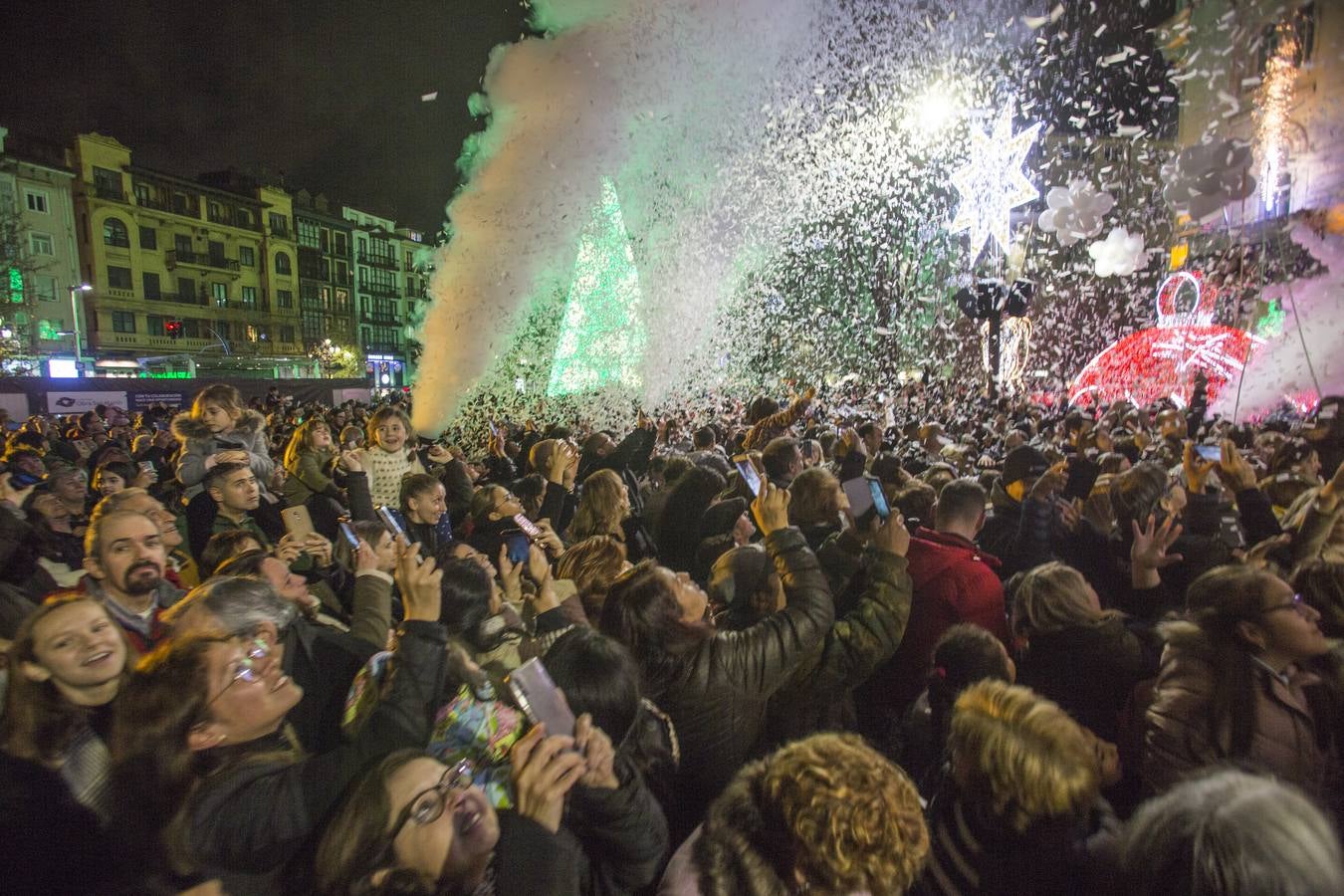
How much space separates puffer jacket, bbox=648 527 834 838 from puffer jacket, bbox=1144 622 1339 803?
1.10 m

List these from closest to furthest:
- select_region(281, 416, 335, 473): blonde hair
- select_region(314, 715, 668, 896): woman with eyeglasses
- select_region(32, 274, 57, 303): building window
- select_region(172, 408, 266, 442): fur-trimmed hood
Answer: select_region(314, 715, 668, 896): woman with eyeglasses, select_region(172, 408, 266, 442): fur-trimmed hood, select_region(281, 416, 335, 473): blonde hair, select_region(32, 274, 57, 303): building window

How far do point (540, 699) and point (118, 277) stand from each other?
5901cm

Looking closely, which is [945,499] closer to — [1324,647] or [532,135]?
[1324,647]

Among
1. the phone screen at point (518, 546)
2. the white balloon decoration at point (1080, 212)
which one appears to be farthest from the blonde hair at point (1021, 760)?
the white balloon decoration at point (1080, 212)

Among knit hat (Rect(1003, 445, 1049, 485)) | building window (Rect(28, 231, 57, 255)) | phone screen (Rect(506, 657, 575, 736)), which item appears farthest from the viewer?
building window (Rect(28, 231, 57, 255))

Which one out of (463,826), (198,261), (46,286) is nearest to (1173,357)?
(463,826)

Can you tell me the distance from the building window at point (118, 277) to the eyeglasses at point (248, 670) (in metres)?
57.5

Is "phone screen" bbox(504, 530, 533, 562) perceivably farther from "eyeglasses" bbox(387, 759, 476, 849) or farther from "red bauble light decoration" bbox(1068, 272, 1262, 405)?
"red bauble light decoration" bbox(1068, 272, 1262, 405)

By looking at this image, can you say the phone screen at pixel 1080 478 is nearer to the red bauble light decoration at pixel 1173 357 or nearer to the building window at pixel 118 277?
the red bauble light decoration at pixel 1173 357

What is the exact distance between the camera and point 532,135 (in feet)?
41.5

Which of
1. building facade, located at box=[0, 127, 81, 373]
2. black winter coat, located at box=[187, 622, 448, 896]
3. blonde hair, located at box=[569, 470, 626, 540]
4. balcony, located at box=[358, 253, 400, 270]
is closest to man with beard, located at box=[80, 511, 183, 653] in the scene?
black winter coat, located at box=[187, 622, 448, 896]

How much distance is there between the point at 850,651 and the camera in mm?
2637

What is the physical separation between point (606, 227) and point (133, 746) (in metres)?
14.6

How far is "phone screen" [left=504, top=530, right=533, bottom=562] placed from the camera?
3.67 meters
